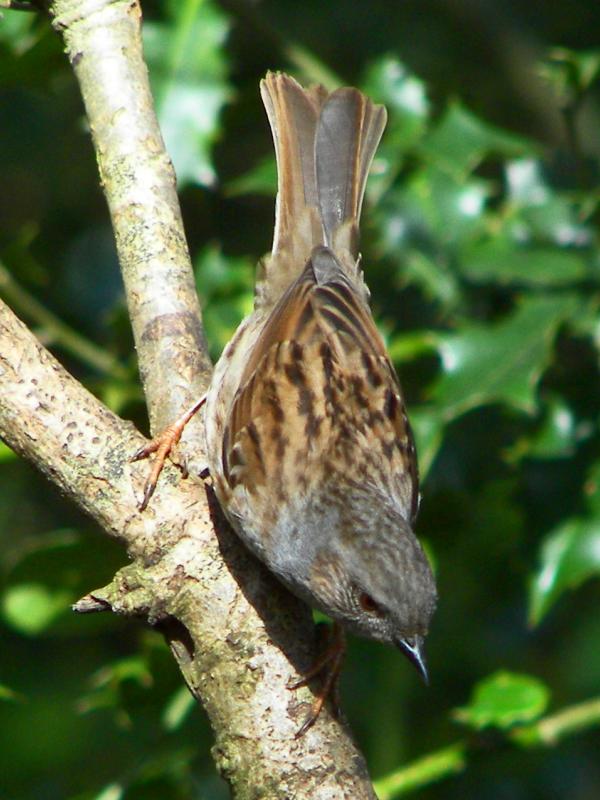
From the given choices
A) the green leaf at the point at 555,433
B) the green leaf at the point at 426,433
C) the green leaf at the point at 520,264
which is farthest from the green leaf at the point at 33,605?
the green leaf at the point at 520,264

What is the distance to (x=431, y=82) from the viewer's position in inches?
193

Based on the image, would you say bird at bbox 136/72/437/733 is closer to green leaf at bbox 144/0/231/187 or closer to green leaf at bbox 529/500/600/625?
green leaf at bbox 144/0/231/187

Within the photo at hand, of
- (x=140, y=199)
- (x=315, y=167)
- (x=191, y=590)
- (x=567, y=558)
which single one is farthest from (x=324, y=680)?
(x=315, y=167)

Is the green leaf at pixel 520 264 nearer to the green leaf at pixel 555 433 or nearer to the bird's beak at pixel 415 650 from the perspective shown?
the green leaf at pixel 555 433

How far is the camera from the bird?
332cm

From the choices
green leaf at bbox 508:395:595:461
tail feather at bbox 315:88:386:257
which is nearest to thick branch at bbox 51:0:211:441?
tail feather at bbox 315:88:386:257

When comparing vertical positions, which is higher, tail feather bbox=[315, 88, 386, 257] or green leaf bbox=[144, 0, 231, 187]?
green leaf bbox=[144, 0, 231, 187]

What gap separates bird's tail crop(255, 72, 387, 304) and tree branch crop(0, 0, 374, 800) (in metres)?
0.95

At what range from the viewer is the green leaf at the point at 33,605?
3885 mm

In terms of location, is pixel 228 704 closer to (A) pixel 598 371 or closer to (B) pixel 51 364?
(B) pixel 51 364

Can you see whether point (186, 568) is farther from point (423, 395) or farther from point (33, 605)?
point (423, 395)

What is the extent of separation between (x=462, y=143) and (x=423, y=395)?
82 cm

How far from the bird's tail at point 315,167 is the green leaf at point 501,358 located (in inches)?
23.0

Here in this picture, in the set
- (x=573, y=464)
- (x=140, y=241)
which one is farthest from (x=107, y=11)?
(x=573, y=464)
